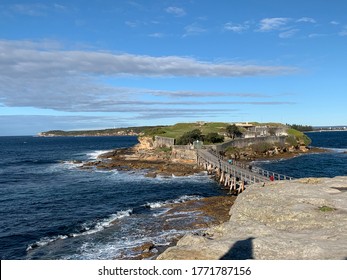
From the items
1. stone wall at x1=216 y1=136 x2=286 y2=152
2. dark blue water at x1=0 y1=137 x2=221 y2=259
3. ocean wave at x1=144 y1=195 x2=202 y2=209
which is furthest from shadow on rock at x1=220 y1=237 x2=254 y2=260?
stone wall at x1=216 y1=136 x2=286 y2=152

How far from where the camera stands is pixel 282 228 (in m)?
19.5

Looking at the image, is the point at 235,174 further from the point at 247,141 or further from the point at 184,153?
the point at 247,141

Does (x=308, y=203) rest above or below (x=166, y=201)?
above

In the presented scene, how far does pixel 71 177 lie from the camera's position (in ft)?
205

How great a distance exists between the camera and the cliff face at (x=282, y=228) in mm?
14453

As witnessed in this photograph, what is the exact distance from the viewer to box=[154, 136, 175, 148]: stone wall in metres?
87.0

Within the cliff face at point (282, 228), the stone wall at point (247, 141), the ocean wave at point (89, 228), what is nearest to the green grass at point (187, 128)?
the stone wall at point (247, 141)

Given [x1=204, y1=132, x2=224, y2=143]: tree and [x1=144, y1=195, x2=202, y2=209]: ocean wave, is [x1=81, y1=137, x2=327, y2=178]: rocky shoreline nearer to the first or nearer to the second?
[x1=204, y1=132, x2=224, y2=143]: tree

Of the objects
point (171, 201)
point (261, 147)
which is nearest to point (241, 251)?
point (171, 201)

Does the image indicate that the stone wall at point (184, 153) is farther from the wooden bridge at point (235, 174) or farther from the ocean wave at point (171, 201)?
the ocean wave at point (171, 201)

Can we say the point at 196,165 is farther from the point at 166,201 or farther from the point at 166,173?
the point at 166,201
